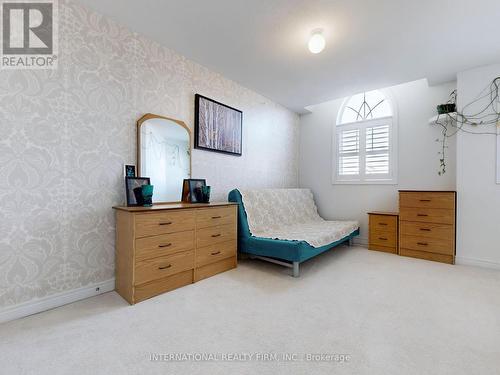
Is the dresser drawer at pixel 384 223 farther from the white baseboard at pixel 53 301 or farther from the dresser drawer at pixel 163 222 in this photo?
the white baseboard at pixel 53 301

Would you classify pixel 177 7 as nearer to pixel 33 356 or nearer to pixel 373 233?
pixel 33 356

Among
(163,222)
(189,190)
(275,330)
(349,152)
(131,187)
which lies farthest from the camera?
(349,152)

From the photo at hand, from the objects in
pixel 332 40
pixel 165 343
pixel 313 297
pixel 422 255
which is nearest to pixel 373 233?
pixel 422 255

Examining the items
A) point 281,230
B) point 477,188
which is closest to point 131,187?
point 281,230

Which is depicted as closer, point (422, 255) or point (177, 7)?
point (177, 7)

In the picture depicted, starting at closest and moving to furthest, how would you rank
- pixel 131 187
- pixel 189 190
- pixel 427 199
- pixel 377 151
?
pixel 131 187
pixel 189 190
pixel 427 199
pixel 377 151

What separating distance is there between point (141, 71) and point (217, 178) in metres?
1.55

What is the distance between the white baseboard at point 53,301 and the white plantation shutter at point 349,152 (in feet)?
13.3

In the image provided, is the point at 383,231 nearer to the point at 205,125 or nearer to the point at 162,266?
the point at 205,125

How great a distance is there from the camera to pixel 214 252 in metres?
2.68

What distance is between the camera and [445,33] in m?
2.37

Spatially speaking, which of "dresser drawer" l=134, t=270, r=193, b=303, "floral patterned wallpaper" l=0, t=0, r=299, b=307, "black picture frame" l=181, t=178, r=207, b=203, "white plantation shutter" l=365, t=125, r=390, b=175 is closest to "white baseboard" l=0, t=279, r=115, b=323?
"floral patterned wallpaper" l=0, t=0, r=299, b=307

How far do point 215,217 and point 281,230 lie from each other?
1.14 meters

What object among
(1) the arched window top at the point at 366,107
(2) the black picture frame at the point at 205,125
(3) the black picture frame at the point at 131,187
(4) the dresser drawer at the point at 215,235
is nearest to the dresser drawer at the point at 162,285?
(4) the dresser drawer at the point at 215,235
